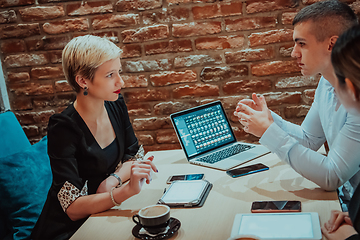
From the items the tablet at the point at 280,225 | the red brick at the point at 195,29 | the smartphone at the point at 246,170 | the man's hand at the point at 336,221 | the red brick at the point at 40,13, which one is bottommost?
the smartphone at the point at 246,170

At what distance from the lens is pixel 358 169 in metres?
1.27

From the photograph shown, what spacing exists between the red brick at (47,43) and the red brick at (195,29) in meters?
0.79

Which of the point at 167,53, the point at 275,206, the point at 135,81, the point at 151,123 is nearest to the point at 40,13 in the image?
the point at 135,81

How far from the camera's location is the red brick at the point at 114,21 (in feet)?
7.70

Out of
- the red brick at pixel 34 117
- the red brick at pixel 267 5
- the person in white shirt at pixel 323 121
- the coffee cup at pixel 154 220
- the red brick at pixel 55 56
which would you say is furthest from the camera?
the red brick at pixel 34 117

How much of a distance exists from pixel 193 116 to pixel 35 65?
1.36m

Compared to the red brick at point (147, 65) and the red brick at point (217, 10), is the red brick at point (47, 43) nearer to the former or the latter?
the red brick at point (147, 65)

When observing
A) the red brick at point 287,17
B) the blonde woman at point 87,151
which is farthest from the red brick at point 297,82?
the blonde woman at point 87,151

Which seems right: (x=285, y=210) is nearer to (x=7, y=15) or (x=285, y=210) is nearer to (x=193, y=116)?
(x=193, y=116)

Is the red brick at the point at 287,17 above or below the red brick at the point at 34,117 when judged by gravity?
above

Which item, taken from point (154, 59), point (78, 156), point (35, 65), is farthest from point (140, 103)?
point (78, 156)

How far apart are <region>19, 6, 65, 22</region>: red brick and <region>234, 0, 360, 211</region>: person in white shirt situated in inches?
60.9

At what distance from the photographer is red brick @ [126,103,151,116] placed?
2.48 m

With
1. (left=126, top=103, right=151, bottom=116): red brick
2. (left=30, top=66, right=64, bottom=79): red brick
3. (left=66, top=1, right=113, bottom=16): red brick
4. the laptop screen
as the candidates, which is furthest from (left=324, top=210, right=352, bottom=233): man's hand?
(left=30, top=66, right=64, bottom=79): red brick
